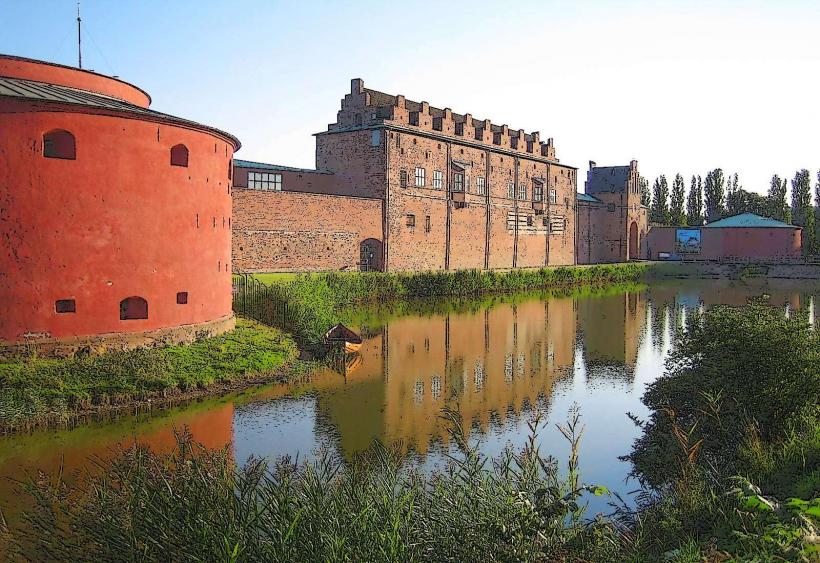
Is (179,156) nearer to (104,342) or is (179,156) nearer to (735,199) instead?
(104,342)

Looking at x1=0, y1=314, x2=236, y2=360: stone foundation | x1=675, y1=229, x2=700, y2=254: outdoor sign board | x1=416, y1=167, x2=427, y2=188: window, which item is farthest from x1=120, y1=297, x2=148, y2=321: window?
x1=675, y1=229, x2=700, y2=254: outdoor sign board

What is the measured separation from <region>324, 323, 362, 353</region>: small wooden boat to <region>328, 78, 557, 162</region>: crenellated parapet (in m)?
17.1

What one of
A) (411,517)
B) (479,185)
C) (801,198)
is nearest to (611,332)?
(411,517)

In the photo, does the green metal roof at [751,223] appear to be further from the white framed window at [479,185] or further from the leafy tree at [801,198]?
the white framed window at [479,185]

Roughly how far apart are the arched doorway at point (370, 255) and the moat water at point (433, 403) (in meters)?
8.17

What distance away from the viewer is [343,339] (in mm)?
16406

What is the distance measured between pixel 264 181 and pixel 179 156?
14.5m

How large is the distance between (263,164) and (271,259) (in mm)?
6267

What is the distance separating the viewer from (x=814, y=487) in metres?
6.04

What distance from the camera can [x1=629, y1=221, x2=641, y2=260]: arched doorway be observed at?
5378 centimetres

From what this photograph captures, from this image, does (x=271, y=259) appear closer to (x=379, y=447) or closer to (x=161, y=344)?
(x=161, y=344)

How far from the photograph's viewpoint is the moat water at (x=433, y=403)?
31.0 ft

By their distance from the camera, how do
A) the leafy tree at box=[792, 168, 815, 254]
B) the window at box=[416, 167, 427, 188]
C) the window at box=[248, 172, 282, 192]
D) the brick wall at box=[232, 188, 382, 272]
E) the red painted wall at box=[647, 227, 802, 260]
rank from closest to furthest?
the brick wall at box=[232, 188, 382, 272] → the window at box=[248, 172, 282, 192] → the window at box=[416, 167, 427, 188] → the red painted wall at box=[647, 227, 802, 260] → the leafy tree at box=[792, 168, 815, 254]

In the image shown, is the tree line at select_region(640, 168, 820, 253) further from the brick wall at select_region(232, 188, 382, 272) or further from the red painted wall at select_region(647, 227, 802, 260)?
the brick wall at select_region(232, 188, 382, 272)
